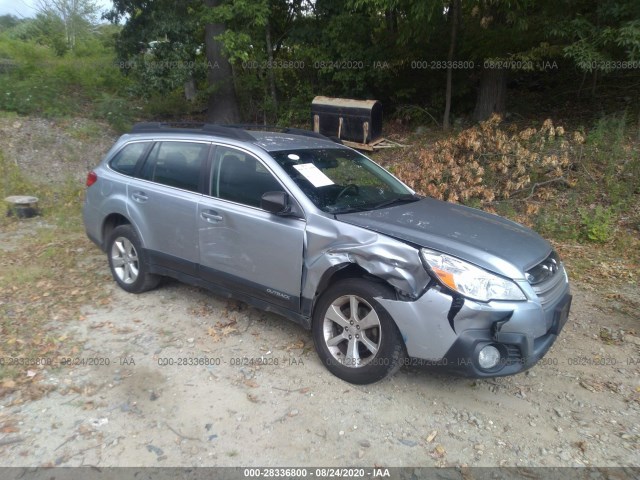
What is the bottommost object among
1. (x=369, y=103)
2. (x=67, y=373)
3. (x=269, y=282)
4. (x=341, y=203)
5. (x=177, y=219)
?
(x=67, y=373)

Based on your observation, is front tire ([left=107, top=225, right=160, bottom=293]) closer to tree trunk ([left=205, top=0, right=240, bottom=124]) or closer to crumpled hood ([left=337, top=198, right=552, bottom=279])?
crumpled hood ([left=337, top=198, right=552, bottom=279])

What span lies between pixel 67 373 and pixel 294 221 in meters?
2.06

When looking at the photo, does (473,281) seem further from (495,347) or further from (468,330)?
(495,347)

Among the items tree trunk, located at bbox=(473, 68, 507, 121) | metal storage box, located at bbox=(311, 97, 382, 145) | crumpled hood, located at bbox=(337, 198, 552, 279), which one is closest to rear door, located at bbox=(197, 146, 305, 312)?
crumpled hood, located at bbox=(337, 198, 552, 279)

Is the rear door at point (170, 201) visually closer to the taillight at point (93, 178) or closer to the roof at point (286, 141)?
the roof at point (286, 141)

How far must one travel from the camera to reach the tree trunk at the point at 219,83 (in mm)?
12695

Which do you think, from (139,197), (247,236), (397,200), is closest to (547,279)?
(397,200)

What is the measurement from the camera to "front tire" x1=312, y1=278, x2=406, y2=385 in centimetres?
346

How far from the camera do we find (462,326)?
321cm

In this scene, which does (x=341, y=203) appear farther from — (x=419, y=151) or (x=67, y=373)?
(x=419, y=151)

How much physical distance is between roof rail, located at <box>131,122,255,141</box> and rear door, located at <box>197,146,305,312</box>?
0.53 feet

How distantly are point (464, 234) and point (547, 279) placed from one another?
64 cm

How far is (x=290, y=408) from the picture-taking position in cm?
351

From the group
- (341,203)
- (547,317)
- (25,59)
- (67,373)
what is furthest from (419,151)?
(25,59)
